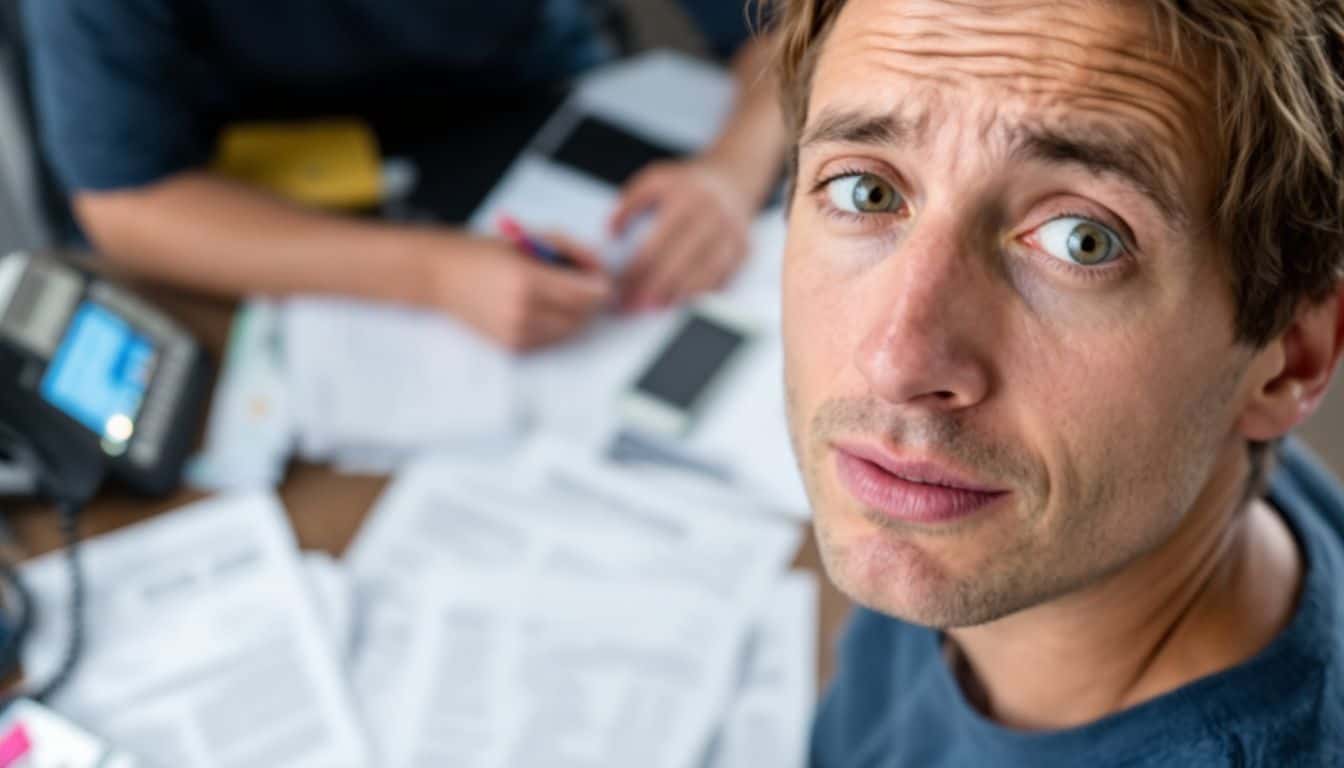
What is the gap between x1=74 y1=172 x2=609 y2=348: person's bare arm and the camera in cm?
137

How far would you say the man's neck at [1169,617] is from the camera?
0.83 metres

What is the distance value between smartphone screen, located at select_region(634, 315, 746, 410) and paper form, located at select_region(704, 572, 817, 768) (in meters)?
0.22

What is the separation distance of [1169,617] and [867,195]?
336 millimetres

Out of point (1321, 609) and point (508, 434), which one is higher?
point (1321, 609)

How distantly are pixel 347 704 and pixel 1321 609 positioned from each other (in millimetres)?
738

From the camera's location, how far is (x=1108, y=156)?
2.34ft

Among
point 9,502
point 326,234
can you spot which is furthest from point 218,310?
point 9,502

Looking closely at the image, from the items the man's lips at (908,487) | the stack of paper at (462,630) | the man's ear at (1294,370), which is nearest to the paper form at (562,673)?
the stack of paper at (462,630)

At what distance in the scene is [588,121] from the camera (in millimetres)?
1602

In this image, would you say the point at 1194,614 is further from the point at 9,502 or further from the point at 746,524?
the point at 9,502

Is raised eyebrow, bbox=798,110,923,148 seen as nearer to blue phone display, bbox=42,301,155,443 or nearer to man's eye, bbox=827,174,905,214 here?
man's eye, bbox=827,174,905,214

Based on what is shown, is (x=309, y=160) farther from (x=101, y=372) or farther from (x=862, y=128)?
(x=862, y=128)

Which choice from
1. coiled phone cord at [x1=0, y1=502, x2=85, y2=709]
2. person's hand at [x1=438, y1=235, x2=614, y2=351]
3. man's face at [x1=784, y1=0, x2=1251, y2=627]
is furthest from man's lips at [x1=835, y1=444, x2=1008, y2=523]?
coiled phone cord at [x1=0, y1=502, x2=85, y2=709]

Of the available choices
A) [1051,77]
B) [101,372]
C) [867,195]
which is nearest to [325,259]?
[101,372]
